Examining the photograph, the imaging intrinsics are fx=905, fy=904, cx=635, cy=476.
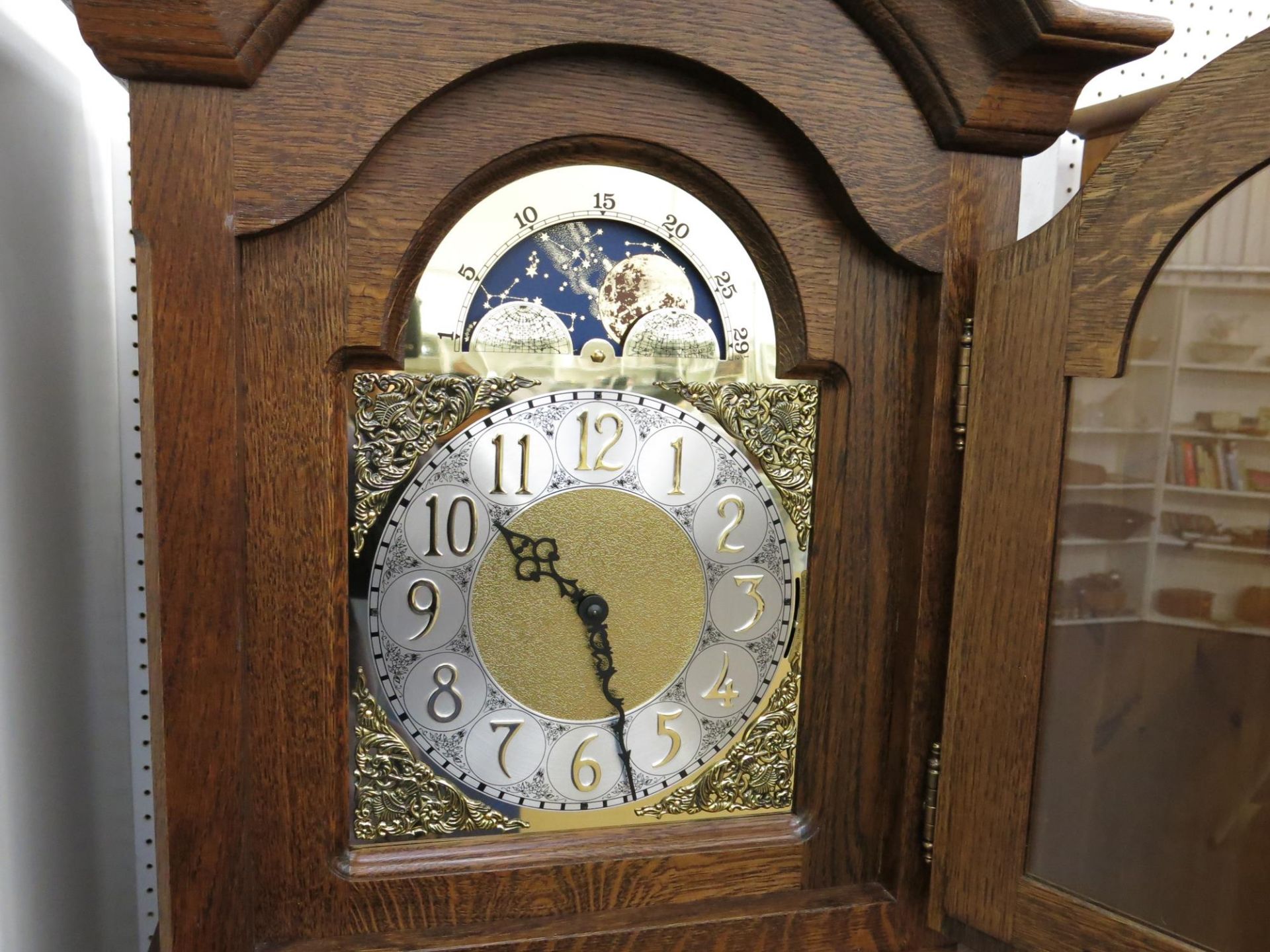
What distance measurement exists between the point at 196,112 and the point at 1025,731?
80 centimetres

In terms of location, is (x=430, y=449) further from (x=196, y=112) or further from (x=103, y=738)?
(x=103, y=738)

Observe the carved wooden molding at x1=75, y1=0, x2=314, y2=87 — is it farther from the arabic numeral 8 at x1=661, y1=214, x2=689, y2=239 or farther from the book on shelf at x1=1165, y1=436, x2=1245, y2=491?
the book on shelf at x1=1165, y1=436, x2=1245, y2=491

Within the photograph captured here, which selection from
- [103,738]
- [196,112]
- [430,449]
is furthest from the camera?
[103,738]

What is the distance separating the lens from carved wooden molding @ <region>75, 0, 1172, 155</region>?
0.59 meters

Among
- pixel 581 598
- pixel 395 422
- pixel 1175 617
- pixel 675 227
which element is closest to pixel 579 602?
pixel 581 598

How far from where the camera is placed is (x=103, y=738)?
1.08 meters

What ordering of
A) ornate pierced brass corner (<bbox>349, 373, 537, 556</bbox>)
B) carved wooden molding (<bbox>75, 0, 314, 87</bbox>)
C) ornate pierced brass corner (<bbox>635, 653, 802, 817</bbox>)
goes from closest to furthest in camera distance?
carved wooden molding (<bbox>75, 0, 314, 87</bbox>) → ornate pierced brass corner (<bbox>349, 373, 537, 556</bbox>) → ornate pierced brass corner (<bbox>635, 653, 802, 817</bbox>)

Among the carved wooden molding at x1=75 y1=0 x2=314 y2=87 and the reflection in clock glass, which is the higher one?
the carved wooden molding at x1=75 y1=0 x2=314 y2=87

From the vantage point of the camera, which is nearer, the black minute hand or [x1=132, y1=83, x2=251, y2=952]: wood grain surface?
[x1=132, y1=83, x2=251, y2=952]: wood grain surface

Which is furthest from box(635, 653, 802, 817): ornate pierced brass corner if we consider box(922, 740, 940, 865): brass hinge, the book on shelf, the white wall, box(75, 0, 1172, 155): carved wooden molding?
the white wall

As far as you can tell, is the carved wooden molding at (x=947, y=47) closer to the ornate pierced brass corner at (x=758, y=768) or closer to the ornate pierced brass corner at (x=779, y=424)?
the ornate pierced brass corner at (x=779, y=424)

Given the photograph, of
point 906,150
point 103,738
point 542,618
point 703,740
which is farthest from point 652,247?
point 103,738

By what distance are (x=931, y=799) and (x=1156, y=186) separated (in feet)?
1.78

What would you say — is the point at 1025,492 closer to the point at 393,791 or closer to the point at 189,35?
the point at 393,791
